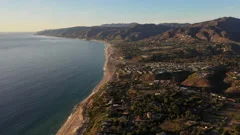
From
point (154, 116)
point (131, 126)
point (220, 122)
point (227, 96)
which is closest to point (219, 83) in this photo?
point (227, 96)

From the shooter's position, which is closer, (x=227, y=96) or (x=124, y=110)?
(x=124, y=110)

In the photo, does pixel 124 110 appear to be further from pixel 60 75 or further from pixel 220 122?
pixel 60 75

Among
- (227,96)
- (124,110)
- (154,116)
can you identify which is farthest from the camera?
A: (227,96)

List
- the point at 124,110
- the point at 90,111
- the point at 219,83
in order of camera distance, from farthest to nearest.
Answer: the point at 219,83, the point at 90,111, the point at 124,110

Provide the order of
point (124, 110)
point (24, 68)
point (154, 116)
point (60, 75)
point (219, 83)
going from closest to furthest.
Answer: point (154, 116), point (124, 110), point (219, 83), point (60, 75), point (24, 68)

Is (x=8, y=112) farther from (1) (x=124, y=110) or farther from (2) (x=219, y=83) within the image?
(2) (x=219, y=83)

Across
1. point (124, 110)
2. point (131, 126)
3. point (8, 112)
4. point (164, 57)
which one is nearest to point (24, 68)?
point (8, 112)

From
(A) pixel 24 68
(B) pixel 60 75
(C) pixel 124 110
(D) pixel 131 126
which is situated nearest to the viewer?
(D) pixel 131 126

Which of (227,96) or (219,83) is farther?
(219,83)

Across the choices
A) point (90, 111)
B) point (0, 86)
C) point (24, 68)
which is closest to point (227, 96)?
point (90, 111)
